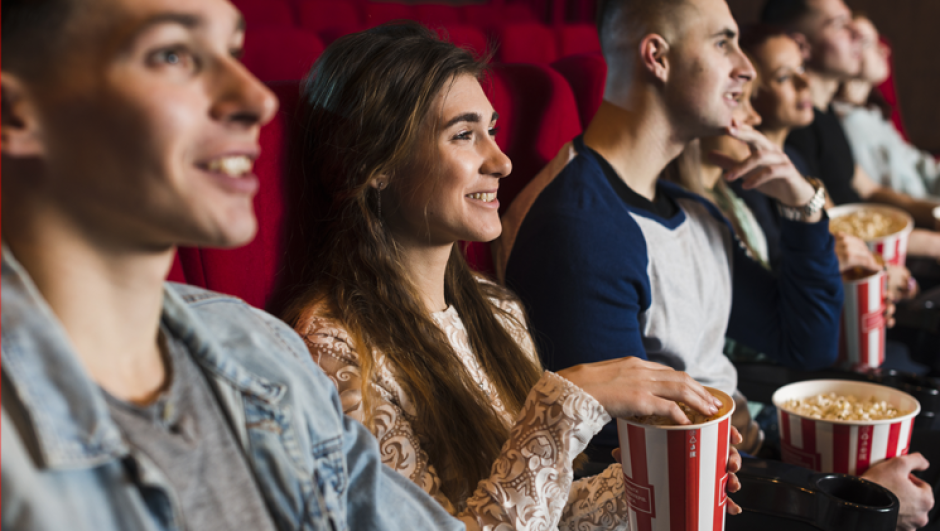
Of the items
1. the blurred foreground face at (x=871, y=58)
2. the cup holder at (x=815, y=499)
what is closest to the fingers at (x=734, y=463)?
the cup holder at (x=815, y=499)

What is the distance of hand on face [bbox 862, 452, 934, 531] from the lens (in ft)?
3.64

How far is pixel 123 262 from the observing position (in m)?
0.51

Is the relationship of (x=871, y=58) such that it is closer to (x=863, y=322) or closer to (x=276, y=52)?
(x=863, y=322)

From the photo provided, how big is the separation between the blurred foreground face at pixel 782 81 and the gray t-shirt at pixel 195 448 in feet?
5.82

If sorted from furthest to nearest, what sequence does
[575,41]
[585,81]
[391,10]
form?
[575,41], [391,10], [585,81]

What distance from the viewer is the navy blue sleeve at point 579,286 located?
1.19m

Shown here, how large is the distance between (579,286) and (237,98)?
30.1 inches

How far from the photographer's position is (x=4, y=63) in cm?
47

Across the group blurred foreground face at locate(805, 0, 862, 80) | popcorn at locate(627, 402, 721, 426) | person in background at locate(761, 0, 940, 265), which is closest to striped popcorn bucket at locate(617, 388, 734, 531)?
popcorn at locate(627, 402, 721, 426)

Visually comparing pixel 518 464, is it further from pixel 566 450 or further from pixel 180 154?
pixel 180 154

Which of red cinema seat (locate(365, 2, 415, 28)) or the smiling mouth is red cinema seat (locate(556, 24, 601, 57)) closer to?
red cinema seat (locate(365, 2, 415, 28))

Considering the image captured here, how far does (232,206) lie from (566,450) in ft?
1.56

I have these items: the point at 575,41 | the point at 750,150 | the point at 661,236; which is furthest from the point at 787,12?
the point at 661,236

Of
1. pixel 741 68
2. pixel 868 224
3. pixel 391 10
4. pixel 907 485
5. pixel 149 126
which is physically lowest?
pixel 907 485
